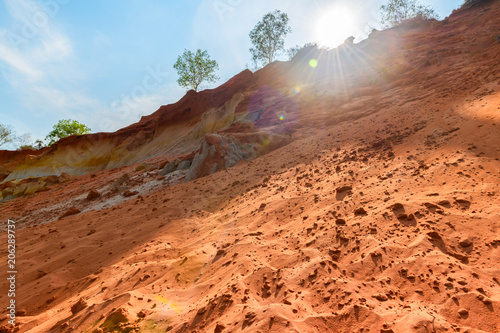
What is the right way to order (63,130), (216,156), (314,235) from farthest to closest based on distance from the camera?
(63,130) < (216,156) < (314,235)

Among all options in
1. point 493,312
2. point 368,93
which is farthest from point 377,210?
point 368,93

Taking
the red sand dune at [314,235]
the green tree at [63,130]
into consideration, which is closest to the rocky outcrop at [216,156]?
the red sand dune at [314,235]

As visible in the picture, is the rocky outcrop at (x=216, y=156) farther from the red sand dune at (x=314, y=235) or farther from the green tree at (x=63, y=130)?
the green tree at (x=63, y=130)

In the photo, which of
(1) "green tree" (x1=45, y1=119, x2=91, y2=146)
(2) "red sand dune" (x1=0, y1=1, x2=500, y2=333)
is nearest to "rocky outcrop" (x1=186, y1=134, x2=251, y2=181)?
(2) "red sand dune" (x1=0, y1=1, x2=500, y2=333)

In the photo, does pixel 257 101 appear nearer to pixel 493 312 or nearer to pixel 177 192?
pixel 177 192

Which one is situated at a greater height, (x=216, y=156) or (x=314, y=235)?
(x=216, y=156)

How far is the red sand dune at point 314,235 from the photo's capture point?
183 centimetres

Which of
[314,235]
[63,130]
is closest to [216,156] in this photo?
[314,235]

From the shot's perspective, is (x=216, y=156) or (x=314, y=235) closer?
(x=314, y=235)

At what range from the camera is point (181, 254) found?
3.41 m

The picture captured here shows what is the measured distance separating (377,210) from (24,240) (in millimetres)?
6674

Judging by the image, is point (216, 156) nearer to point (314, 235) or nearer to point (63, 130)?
point (314, 235)

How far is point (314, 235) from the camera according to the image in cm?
285

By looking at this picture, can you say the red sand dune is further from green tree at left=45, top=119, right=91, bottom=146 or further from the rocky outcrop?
green tree at left=45, top=119, right=91, bottom=146
